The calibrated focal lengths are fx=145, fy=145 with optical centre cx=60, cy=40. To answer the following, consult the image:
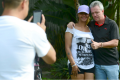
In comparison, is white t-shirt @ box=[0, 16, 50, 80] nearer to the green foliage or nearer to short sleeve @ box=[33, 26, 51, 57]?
short sleeve @ box=[33, 26, 51, 57]

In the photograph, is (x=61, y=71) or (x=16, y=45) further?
(x=61, y=71)

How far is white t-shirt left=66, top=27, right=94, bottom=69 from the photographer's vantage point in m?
2.51

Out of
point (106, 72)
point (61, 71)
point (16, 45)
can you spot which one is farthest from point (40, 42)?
point (61, 71)

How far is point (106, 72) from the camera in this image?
2.58 m

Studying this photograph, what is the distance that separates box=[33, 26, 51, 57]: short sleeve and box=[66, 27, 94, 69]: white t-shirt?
1.33 m

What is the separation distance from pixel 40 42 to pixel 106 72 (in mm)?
1781

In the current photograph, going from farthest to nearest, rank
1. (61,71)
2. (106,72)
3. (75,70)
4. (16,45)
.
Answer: (61,71) < (106,72) < (75,70) < (16,45)

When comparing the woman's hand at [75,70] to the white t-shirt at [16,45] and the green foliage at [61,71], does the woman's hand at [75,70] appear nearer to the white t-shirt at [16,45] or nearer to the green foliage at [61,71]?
the white t-shirt at [16,45]

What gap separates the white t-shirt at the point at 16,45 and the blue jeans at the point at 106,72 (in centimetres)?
170

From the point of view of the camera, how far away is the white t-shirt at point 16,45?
3.76 ft

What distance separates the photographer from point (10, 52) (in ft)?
3.77

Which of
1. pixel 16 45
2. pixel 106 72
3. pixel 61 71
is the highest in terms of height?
pixel 16 45

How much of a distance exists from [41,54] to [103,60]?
163 centimetres

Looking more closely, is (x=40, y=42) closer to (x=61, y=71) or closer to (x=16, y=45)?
(x=16, y=45)
